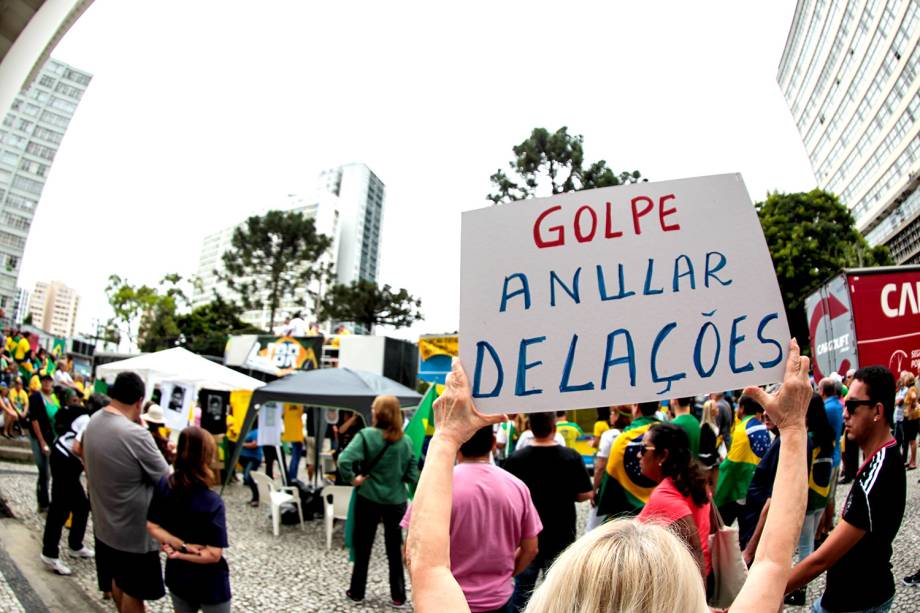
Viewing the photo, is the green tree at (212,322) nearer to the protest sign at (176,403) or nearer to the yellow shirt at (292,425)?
the protest sign at (176,403)

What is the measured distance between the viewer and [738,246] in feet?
4.72

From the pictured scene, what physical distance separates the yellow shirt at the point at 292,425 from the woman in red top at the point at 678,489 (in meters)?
7.60

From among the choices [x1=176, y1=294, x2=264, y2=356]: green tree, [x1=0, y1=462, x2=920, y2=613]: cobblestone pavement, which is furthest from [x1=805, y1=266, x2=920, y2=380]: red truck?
[x1=176, y1=294, x2=264, y2=356]: green tree

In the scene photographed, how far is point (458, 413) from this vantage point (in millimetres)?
1268

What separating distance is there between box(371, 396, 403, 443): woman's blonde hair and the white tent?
13.0 ft

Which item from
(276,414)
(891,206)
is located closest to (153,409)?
(276,414)

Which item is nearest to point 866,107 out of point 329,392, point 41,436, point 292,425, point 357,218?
point 292,425

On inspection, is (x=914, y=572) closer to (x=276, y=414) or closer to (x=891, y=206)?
(x=276, y=414)

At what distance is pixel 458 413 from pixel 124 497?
9.51ft

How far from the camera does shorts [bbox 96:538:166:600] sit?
321cm

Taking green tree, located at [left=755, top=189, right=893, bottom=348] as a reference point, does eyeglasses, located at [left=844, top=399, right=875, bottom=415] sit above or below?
below

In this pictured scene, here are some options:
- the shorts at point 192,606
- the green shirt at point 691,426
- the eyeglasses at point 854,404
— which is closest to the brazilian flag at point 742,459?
the green shirt at point 691,426

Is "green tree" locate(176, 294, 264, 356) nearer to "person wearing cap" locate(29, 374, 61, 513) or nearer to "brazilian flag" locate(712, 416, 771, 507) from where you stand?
"person wearing cap" locate(29, 374, 61, 513)

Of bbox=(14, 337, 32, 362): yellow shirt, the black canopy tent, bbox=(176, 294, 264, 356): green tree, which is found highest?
bbox=(176, 294, 264, 356): green tree
